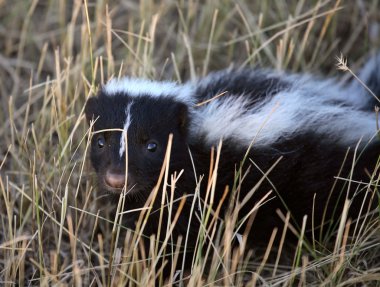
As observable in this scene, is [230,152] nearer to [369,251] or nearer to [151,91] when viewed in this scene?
[151,91]

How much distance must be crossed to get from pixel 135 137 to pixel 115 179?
292mm

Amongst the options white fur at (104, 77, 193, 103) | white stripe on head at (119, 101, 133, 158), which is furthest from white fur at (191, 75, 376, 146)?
white stripe on head at (119, 101, 133, 158)

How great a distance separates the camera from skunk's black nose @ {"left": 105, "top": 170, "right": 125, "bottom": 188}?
3.86 metres

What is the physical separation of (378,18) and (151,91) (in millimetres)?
2974

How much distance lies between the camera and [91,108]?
4305 millimetres

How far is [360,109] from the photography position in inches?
184

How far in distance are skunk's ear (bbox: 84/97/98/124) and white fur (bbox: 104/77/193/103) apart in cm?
10

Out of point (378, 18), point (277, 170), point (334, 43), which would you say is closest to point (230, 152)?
point (277, 170)

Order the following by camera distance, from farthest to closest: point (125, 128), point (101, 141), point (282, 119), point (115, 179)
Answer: point (282, 119) < point (101, 141) < point (125, 128) < point (115, 179)

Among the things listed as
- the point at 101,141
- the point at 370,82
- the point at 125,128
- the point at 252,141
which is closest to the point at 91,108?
the point at 101,141

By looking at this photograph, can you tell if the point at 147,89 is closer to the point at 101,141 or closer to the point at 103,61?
the point at 101,141

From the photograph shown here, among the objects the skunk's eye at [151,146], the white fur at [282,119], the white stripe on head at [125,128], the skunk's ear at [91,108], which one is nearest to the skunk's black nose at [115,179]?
the white stripe on head at [125,128]

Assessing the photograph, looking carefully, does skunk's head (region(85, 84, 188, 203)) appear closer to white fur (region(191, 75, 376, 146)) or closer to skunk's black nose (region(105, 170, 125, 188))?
skunk's black nose (region(105, 170, 125, 188))

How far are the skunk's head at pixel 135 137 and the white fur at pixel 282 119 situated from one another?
0.23 m
